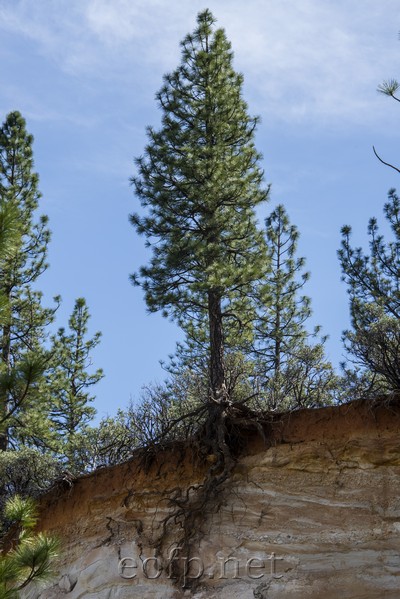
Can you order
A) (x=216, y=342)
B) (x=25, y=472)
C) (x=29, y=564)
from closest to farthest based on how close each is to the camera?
(x=29, y=564)
(x=25, y=472)
(x=216, y=342)

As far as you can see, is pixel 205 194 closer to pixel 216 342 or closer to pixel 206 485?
pixel 216 342

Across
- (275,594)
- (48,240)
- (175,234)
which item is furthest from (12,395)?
(48,240)

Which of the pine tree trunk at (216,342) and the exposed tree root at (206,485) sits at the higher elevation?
the pine tree trunk at (216,342)

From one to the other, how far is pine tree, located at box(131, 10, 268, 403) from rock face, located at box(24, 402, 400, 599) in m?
7.47

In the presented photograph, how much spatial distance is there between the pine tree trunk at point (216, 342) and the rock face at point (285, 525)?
4495 mm

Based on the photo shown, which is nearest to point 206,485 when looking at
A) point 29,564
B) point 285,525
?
point 285,525

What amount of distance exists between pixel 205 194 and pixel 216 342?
12.2 feet

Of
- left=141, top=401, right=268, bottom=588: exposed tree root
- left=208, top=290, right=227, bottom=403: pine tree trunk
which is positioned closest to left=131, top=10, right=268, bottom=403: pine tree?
left=208, top=290, right=227, bottom=403: pine tree trunk

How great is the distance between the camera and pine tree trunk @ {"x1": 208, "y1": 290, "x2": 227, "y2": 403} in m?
17.3

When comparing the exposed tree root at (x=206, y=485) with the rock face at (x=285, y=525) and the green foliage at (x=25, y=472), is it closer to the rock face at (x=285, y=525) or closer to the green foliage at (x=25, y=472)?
the rock face at (x=285, y=525)

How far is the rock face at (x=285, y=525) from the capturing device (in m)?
10.1

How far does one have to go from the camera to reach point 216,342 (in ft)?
60.8

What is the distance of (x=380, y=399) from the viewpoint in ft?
35.1

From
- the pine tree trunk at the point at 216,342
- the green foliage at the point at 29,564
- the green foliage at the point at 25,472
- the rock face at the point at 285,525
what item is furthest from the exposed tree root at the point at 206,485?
the green foliage at the point at 25,472
